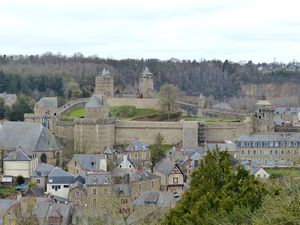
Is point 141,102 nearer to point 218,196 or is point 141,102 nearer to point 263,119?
point 263,119

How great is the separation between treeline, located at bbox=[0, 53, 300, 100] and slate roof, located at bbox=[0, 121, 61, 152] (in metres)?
29.5

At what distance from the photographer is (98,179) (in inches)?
1368

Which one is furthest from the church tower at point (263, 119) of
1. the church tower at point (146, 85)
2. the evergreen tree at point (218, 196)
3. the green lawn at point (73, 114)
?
the evergreen tree at point (218, 196)

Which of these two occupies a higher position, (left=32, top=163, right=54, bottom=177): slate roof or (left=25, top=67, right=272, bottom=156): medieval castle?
(left=25, top=67, right=272, bottom=156): medieval castle

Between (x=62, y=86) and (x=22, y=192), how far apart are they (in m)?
41.3

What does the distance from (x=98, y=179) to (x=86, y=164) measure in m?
5.73

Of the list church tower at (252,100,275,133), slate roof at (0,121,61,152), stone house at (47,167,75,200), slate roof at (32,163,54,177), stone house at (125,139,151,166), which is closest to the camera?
stone house at (47,167,75,200)

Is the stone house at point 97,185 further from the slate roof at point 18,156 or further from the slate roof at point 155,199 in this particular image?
the slate roof at point 18,156

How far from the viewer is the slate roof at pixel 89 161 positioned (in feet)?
131

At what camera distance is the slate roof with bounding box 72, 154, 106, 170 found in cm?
4005

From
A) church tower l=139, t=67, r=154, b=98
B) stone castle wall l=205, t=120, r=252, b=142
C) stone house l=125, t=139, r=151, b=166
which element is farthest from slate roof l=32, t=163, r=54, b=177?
church tower l=139, t=67, r=154, b=98

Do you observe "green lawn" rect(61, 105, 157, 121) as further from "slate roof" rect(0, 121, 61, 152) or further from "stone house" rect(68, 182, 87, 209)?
"stone house" rect(68, 182, 87, 209)

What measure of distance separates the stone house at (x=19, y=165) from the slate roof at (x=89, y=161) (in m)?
3.05

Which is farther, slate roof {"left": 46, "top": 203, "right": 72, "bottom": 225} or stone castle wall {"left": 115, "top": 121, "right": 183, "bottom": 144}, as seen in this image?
stone castle wall {"left": 115, "top": 121, "right": 183, "bottom": 144}
